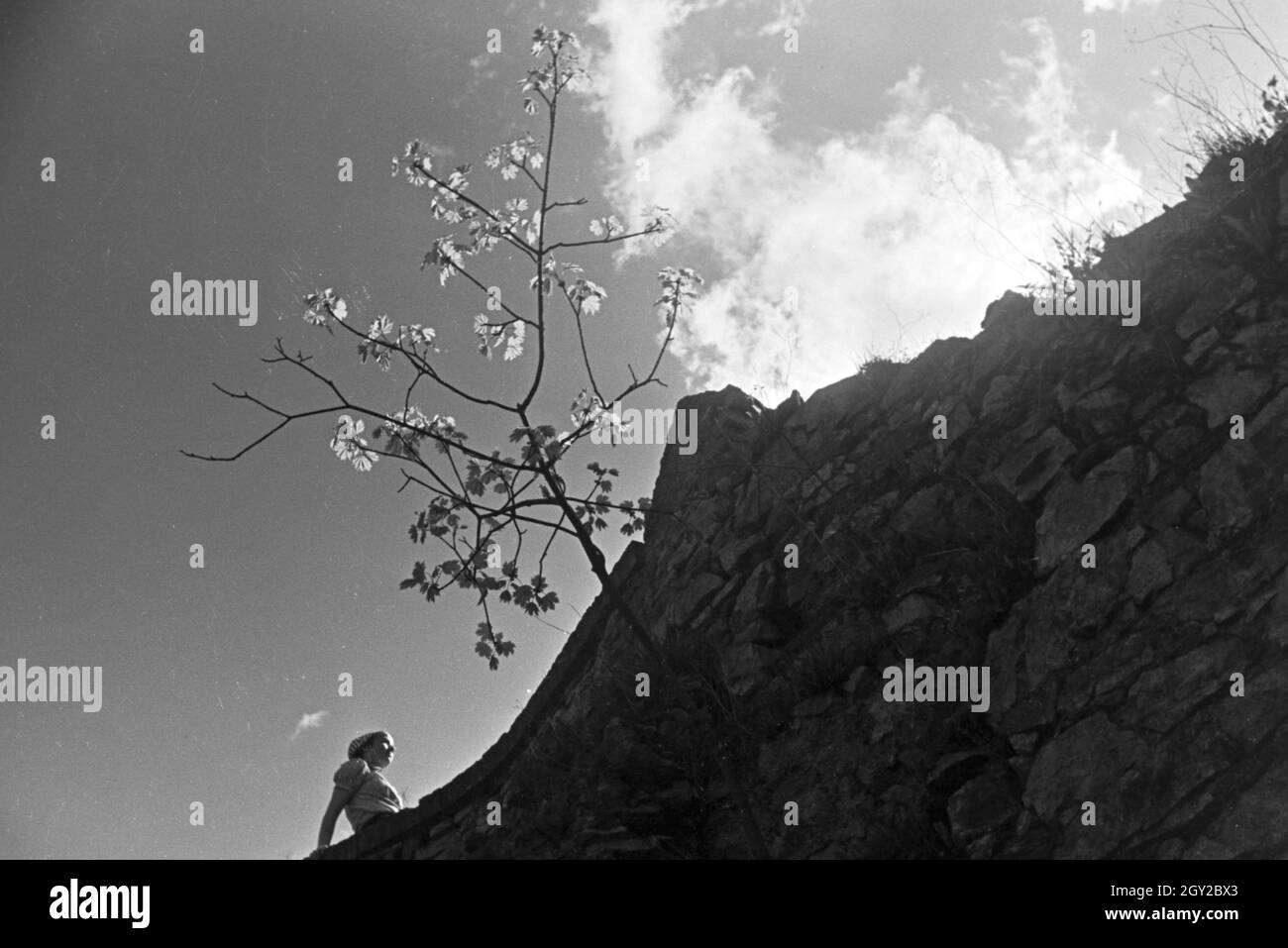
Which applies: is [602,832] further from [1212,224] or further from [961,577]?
[1212,224]

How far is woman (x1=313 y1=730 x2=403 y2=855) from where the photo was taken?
12227 millimetres

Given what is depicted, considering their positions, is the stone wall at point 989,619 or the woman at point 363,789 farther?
the woman at point 363,789

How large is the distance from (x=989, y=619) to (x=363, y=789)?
7.73m

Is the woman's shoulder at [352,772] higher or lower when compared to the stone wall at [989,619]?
lower

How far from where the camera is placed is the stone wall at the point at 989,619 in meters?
6.98

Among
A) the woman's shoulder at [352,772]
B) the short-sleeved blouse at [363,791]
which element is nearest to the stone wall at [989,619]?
the short-sleeved blouse at [363,791]

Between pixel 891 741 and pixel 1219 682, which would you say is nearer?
pixel 1219 682

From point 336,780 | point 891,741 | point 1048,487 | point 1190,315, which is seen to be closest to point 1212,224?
point 1190,315

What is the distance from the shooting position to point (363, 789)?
1238 cm

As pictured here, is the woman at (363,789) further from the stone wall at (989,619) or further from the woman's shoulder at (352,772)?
the stone wall at (989,619)

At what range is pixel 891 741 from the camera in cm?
838

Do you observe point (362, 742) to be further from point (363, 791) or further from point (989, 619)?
point (989, 619)
